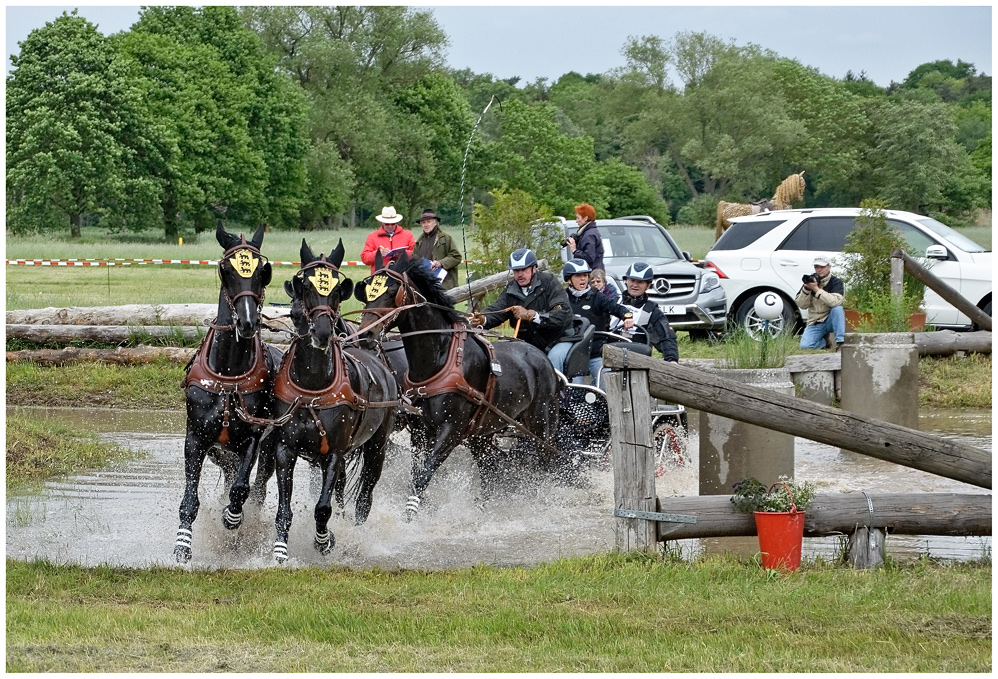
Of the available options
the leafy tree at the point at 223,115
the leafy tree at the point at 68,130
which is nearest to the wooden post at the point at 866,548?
the leafy tree at the point at 68,130

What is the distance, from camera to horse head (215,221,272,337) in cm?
779

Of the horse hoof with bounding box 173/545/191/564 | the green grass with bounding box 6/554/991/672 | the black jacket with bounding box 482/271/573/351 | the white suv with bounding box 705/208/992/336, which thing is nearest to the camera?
the green grass with bounding box 6/554/991/672

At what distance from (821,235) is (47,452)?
38.6 feet

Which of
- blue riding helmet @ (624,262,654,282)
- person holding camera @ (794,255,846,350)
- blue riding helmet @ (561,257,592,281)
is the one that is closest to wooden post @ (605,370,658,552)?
blue riding helmet @ (624,262,654,282)

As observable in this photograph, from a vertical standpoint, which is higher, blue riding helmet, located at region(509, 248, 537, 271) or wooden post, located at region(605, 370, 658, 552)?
blue riding helmet, located at region(509, 248, 537, 271)

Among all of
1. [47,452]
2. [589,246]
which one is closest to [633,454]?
[47,452]

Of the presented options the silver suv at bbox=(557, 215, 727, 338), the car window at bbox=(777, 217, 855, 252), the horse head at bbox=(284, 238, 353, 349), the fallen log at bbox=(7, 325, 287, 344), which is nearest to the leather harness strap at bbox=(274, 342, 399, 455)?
the horse head at bbox=(284, 238, 353, 349)

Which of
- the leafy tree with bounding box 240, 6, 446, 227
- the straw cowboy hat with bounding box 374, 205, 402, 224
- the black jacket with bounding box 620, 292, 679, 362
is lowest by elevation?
the black jacket with bounding box 620, 292, 679, 362

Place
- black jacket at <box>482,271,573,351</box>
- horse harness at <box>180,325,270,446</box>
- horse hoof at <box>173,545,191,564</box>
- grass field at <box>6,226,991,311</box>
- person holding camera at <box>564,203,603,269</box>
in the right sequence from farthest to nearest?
grass field at <box>6,226,991,311</box>, person holding camera at <box>564,203,603,269</box>, black jacket at <box>482,271,573,351</box>, horse harness at <box>180,325,270,446</box>, horse hoof at <box>173,545,191,564</box>

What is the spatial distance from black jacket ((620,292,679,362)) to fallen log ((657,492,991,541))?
3.45 m

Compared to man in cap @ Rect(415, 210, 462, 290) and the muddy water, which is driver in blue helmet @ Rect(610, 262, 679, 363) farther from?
man in cap @ Rect(415, 210, 462, 290)

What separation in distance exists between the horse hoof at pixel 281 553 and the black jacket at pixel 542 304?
3.45 metres

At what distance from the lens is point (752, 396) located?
23.8 feet

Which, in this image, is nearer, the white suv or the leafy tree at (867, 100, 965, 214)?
the white suv
